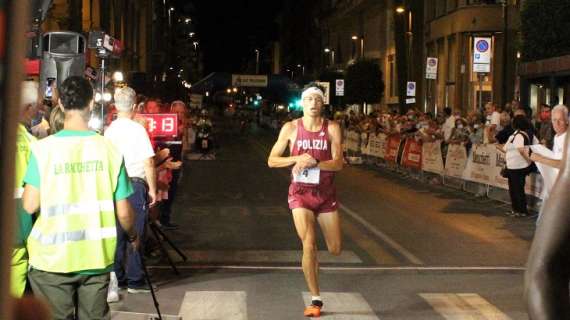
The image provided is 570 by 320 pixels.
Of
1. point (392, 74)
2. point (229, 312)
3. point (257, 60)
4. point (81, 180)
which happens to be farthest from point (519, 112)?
point (257, 60)

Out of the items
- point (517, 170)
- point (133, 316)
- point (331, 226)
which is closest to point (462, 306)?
point (331, 226)

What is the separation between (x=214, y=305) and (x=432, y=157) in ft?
54.4

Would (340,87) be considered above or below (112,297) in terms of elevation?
above

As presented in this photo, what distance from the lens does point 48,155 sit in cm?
500

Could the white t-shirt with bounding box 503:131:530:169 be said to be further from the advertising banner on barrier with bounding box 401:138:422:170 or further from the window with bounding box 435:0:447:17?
the window with bounding box 435:0:447:17

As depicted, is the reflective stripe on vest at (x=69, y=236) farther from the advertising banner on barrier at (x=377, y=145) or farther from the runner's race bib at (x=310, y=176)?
the advertising banner on barrier at (x=377, y=145)

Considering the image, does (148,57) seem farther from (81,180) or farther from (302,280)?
(81,180)

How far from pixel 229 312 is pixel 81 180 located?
4.01 m

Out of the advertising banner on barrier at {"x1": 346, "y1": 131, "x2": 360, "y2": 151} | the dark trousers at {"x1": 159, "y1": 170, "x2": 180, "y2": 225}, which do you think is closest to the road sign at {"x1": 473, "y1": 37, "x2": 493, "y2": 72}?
the advertising banner on barrier at {"x1": 346, "y1": 131, "x2": 360, "y2": 151}

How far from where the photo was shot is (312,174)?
8.52 metres

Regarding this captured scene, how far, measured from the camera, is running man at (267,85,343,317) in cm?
847

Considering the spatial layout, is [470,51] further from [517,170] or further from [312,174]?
[312,174]

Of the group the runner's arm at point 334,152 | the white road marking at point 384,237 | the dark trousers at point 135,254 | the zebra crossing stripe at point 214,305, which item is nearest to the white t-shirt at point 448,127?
the white road marking at point 384,237

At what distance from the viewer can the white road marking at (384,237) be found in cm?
1212
